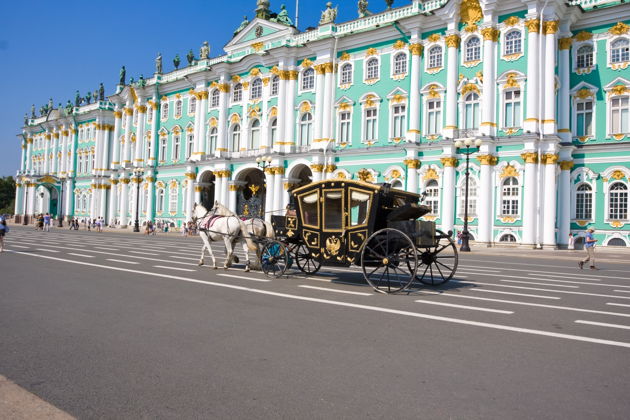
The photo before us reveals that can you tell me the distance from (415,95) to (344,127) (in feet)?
21.2

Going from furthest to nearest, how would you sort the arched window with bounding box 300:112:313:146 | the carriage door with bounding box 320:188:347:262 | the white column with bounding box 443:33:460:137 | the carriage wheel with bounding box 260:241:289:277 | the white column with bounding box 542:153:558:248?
the arched window with bounding box 300:112:313:146 → the white column with bounding box 443:33:460:137 → the white column with bounding box 542:153:558:248 → the carriage wheel with bounding box 260:241:289:277 → the carriage door with bounding box 320:188:347:262

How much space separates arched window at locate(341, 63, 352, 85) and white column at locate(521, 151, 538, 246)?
14787 millimetres

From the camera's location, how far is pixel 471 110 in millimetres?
33375

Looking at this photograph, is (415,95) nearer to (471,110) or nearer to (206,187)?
(471,110)

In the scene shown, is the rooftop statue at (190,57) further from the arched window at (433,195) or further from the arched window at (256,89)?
the arched window at (433,195)

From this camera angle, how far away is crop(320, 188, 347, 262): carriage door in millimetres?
11523

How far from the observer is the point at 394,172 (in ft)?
A: 119

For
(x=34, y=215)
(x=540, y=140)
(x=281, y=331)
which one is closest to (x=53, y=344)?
(x=281, y=331)

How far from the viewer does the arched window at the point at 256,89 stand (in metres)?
45.4

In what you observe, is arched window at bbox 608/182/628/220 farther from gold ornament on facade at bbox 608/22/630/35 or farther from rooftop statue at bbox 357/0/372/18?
rooftop statue at bbox 357/0/372/18

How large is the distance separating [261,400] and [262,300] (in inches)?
197

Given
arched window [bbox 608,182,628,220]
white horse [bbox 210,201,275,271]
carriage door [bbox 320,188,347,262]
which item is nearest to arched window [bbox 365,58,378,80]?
arched window [bbox 608,182,628,220]

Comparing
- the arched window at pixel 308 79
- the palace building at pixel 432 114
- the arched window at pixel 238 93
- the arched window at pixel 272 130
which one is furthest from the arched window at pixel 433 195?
the arched window at pixel 238 93

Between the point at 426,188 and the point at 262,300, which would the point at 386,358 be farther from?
the point at 426,188
